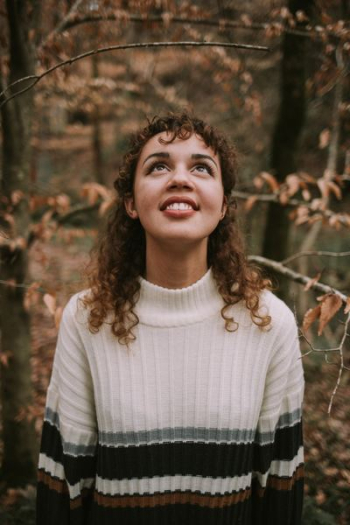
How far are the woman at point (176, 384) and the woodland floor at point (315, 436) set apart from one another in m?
0.55

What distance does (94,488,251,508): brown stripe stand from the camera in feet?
5.31

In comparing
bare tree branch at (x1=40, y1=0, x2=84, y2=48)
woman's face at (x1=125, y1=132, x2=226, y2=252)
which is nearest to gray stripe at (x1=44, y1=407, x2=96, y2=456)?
woman's face at (x1=125, y1=132, x2=226, y2=252)

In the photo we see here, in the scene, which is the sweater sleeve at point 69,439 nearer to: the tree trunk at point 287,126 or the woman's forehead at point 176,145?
the woman's forehead at point 176,145

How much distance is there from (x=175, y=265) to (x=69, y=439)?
0.83 metres

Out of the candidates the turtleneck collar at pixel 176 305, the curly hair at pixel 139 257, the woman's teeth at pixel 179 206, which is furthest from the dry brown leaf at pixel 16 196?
the woman's teeth at pixel 179 206

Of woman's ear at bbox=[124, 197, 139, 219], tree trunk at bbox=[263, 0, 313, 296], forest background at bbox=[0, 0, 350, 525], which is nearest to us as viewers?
woman's ear at bbox=[124, 197, 139, 219]

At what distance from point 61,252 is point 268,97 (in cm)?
590

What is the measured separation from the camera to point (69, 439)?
1.66 meters

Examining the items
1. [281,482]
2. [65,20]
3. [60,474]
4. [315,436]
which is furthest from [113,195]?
[315,436]

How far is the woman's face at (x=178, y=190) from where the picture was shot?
156 cm

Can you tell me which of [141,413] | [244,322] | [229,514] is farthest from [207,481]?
[244,322]

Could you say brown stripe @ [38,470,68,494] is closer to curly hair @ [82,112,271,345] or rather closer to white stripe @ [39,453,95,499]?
white stripe @ [39,453,95,499]

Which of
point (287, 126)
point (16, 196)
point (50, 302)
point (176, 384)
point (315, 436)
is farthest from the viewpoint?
point (315, 436)

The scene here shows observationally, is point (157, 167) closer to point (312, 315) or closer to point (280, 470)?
point (312, 315)
